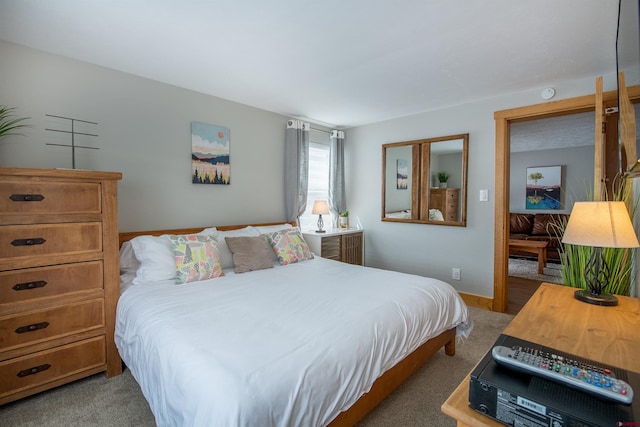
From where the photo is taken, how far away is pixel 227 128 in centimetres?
336

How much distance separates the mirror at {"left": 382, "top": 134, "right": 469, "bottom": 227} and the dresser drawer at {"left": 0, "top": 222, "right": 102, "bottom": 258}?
3.34 metres

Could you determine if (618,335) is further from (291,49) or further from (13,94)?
(13,94)

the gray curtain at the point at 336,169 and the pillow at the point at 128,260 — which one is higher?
the gray curtain at the point at 336,169

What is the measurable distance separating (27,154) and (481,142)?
4201mm

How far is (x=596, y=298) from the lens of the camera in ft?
5.01

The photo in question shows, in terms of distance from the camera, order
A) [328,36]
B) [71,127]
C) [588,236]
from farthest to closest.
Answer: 1. [71,127]
2. [328,36]
3. [588,236]

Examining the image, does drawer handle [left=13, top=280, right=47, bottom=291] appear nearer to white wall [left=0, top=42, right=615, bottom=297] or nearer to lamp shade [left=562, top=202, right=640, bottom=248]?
white wall [left=0, top=42, right=615, bottom=297]

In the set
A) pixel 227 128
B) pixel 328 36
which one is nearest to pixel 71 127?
pixel 227 128

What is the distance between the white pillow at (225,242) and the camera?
2.81m

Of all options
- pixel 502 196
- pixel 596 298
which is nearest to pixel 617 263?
pixel 596 298

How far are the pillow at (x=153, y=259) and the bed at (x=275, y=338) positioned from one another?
15 millimetres

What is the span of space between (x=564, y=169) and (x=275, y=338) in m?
7.41

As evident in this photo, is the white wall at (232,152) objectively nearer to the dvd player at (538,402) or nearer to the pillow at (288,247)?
the pillow at (288,247)

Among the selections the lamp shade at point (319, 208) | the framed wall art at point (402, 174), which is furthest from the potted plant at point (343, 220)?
the framed wall art at point (402, 174)
